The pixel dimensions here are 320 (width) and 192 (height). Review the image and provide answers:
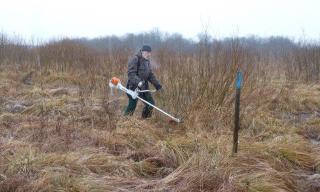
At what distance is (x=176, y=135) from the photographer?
664 centimetres

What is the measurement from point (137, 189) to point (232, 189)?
887mm

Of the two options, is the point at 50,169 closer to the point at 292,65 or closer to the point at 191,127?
the point at 191,127

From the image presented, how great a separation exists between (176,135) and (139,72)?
65.8 inches

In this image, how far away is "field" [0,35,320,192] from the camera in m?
4.44

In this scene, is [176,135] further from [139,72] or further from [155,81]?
[139,72]

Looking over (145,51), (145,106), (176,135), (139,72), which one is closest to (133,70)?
(139,72)

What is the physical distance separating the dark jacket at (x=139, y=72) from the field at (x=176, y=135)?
34cm

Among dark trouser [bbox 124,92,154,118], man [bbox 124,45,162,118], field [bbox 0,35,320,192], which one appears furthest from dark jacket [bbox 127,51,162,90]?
field [bbox 0,35,320,192]

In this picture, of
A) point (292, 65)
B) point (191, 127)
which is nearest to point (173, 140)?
point (191, 127)

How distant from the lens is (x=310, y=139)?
7.29 m

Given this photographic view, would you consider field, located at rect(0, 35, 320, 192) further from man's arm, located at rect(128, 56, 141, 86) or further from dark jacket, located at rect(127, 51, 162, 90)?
man's arm, located at rect(128, 56, 141, 86)

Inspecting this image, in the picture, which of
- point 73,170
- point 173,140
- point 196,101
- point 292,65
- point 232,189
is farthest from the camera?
point 292,65

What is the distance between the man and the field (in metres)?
0.26

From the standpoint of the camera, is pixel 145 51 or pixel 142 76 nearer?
pixel 145 51
